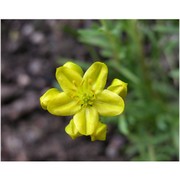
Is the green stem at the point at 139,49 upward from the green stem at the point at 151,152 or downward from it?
upward

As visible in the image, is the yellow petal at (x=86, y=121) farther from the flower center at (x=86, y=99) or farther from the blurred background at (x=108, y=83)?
the blurred background at (x=108, y=83)

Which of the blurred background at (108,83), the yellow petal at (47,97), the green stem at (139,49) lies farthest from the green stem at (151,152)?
the yellow petal at (47,97)

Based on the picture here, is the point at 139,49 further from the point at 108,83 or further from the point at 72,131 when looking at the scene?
the point at 72,131

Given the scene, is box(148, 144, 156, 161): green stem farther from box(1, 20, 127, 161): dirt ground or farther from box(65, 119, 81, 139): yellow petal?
box(65, 119, 81, 139): yellow petal

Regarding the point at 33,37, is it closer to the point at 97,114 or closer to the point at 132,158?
the point at 132,158

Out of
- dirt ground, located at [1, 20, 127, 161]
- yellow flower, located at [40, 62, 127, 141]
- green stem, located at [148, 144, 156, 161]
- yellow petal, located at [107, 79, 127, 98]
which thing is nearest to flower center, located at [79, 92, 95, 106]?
yellow flower, located at [40, 62, 127, 141]

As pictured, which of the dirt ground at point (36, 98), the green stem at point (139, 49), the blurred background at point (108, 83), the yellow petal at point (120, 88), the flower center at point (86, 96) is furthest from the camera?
the dirt ground at point (36, 98)
